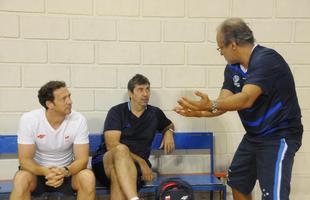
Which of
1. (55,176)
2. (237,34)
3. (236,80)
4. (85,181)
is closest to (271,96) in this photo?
(236,80)

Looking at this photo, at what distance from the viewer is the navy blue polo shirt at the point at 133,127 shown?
2.91 meters

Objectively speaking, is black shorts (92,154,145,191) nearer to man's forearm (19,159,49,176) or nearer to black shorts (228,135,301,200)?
man's forearm (19,159,49,176)

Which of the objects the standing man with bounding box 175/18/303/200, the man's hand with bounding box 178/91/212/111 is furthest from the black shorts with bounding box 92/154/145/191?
the man's hand with bounding box 178/91/212/111

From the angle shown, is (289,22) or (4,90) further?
(289,22)

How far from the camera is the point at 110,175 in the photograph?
270 cm

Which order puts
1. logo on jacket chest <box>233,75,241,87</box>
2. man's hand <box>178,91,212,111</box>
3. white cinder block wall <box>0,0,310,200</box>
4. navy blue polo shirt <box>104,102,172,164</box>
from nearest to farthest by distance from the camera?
man's hand <box>178,91,212,111</box> < logo on jacket chest <box>233,75,241,87</box> < navy blue polo shirt <box>104,102,172,164</box> < white cinder block wall <box>0,0,310,200</box>

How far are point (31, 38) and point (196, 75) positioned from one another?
1372 mm

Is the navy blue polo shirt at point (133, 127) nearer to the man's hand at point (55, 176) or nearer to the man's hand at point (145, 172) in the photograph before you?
the man's hand at point (145, 172)

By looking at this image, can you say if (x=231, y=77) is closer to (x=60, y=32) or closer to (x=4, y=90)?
(x=60, y=32)

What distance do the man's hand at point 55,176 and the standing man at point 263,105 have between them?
3.06ft

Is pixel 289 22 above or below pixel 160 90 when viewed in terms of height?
above

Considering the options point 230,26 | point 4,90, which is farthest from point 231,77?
point 4,90

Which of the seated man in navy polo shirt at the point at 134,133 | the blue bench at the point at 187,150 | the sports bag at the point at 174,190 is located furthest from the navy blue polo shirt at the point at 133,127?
the sports bag at the point at 174,190

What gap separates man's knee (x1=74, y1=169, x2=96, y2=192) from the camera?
251 cm
